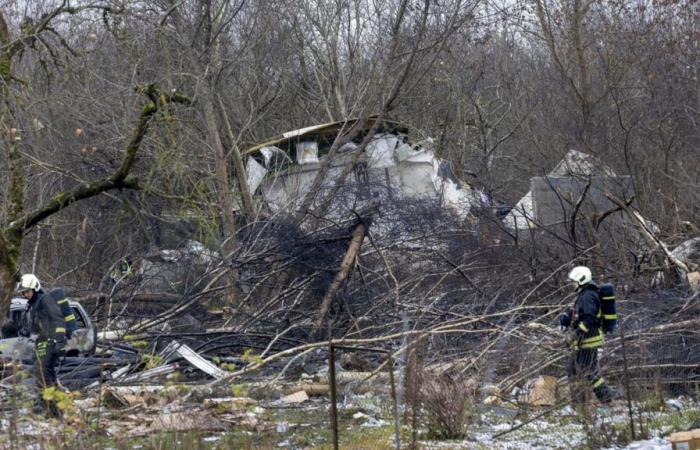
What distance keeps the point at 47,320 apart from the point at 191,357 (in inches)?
96.1

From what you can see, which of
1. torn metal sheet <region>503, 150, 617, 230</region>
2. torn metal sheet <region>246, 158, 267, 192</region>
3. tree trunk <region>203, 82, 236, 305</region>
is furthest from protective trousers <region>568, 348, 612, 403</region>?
torn metal sheet <region>246, 158, 267, 192</region>

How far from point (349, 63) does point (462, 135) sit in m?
4.29


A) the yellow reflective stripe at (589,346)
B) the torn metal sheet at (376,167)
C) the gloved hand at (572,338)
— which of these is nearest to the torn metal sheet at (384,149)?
the torn metal sheet at (376,167)

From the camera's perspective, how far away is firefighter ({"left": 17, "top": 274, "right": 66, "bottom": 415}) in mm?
10445

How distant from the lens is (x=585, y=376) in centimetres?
1005

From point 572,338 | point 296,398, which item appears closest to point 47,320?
point 296,398

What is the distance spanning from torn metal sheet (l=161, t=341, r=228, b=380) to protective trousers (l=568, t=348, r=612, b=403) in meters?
4.32

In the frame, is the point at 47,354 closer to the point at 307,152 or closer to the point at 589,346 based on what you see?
the point at 589,346

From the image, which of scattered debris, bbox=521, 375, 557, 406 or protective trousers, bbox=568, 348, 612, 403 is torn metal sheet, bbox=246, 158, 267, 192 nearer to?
scattered debris, bbox=521, 375, 557, 406

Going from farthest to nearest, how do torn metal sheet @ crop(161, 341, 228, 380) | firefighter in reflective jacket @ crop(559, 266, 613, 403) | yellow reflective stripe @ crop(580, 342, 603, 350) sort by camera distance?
torn metal sheet @ crop(161, 341, 228, 380) < yellow reflective stripe @ crop(580, 342, 603, 350) < firefighter in reflective jacket @ crop(559, 266, 613, 403)

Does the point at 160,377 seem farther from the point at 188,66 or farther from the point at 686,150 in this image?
the point at 686,150

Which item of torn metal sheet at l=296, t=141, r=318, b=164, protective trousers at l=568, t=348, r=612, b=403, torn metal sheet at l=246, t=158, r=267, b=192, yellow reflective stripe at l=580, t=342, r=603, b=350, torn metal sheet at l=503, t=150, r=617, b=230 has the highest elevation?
torn metal sheet at l=296, t=141, r=318, b=164

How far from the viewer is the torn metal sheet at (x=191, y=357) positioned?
480 inches

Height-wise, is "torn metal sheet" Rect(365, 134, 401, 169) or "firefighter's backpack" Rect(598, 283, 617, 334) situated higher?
"torn metal sheet" Rect(365, 134, 401, 169)
